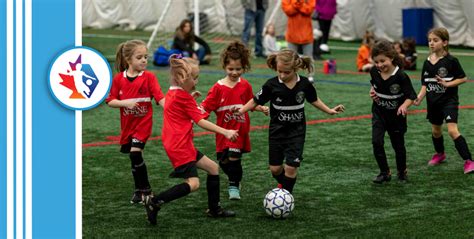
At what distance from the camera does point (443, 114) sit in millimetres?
10328

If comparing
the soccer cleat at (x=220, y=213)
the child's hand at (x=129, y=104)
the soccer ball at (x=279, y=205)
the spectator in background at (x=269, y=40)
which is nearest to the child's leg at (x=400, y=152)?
the soccer ball at (x=279, y=205)

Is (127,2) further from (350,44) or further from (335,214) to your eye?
(335,214)

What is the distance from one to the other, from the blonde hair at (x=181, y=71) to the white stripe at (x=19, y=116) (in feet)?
10.2

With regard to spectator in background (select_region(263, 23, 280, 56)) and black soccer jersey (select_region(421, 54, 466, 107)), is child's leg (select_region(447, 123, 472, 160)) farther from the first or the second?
spectator in background (select_region(263, 23, 280, 56))

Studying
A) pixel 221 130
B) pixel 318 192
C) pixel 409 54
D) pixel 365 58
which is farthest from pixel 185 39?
pixel 221 130

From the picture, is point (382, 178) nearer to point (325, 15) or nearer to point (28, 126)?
point (28, 126)

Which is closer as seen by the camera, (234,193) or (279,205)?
(279,205)

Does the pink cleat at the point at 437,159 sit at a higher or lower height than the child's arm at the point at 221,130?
lower

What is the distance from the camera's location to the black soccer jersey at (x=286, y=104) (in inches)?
329

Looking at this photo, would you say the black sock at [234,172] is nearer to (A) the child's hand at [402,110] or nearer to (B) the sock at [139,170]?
(B) the sock at [139,170]

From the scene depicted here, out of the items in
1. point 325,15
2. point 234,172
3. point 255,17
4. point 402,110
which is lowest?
point 234,172

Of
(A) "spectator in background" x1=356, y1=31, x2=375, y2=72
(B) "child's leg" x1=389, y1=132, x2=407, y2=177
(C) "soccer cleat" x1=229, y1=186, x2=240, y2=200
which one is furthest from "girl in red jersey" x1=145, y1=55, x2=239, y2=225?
(A) "spectator in background" x1=356, y1=31, x2=375, y2=72

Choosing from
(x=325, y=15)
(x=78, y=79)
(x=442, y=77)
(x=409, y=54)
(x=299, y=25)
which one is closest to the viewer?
(x=78, y=79)

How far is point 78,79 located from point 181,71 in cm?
316
